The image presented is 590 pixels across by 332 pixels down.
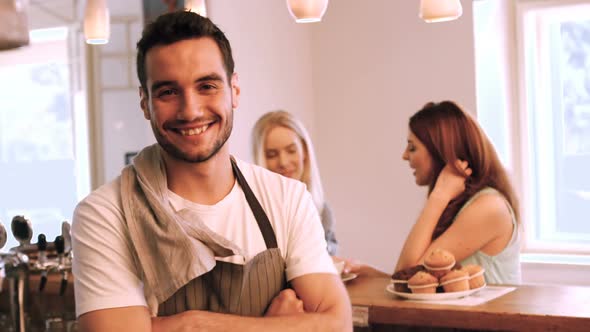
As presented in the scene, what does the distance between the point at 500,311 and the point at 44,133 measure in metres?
3.51

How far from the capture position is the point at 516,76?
17.8 feet

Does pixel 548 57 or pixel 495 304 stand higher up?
pixel 548 57

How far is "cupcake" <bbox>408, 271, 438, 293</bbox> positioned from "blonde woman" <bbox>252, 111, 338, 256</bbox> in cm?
121

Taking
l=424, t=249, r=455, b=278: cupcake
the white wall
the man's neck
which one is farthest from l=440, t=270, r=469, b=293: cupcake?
the white wall

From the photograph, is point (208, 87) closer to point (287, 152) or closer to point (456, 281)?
point (456, 281)

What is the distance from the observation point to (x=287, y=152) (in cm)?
394

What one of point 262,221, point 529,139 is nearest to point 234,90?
point 262,221

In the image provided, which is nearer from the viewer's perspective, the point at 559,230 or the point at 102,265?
the point at 102,265

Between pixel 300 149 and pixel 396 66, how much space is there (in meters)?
1.88

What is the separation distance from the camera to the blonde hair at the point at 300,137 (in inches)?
156

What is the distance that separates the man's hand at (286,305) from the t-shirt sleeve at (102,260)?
0.28 metres

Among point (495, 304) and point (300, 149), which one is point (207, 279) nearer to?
point (495, 304)

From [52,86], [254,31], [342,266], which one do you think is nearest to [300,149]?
[342,266]

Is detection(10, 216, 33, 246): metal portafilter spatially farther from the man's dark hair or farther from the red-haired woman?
the red-haired woman
